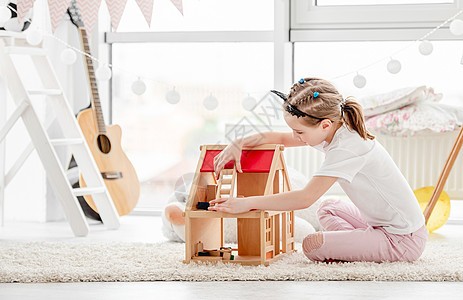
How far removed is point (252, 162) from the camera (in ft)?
6.13

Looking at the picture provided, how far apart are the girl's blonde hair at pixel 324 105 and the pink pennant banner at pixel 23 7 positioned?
1271mm

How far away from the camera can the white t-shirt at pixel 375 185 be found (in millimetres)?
1767

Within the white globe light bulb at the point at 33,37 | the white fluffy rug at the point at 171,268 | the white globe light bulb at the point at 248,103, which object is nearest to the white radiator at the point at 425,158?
the white globe light bulb at the point at 248,103

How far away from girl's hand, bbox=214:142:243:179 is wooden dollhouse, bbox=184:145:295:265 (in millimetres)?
18

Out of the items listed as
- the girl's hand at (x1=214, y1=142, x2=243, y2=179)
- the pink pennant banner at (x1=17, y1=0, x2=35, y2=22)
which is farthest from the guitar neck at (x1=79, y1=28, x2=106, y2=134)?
the girl's hand at (x1=214, y1=142, x2=243, y2=179)

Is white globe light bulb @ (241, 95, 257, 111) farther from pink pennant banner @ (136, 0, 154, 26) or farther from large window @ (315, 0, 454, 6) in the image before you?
large window @ (315, 0, 454, 6)

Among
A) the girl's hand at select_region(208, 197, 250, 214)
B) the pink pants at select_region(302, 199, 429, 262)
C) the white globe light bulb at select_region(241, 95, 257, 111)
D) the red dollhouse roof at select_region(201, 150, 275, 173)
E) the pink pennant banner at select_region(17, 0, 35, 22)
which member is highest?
the pink pennant banner at select_region(17, 0, 35, 22)

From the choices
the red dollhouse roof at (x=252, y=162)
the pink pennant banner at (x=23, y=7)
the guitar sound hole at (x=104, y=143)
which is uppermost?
the pink pennant banner at (x=23, y=7)

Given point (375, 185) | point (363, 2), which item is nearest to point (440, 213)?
point (375, 185)

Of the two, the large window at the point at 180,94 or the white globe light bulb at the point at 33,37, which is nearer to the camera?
the white globe light bulb at the point at 33,37

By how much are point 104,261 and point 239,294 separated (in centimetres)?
54

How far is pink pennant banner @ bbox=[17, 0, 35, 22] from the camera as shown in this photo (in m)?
2.53

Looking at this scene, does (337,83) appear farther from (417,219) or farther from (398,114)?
(417,219)

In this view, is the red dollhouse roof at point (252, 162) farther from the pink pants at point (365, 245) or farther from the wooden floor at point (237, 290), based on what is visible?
the wooden floor at point (237, 290)
